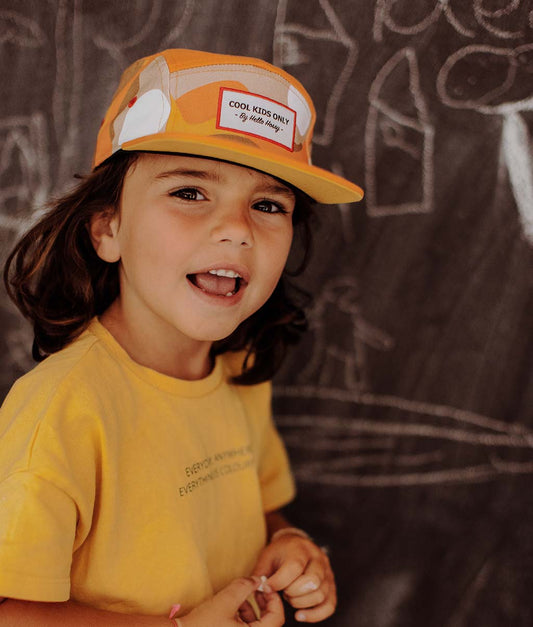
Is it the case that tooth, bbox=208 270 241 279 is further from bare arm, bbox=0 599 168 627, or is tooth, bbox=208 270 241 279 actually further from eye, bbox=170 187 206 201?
bare arm, bbox=0 599 168 627

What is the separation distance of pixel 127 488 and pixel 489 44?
2.79 ft

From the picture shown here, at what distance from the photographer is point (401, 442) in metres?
1.16

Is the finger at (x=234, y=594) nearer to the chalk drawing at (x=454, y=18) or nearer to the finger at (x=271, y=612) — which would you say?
the finger at (x=271, y=612)

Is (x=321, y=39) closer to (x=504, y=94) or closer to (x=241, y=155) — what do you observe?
(x=504, y=94)

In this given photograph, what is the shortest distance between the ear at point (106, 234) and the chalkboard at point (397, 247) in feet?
0.98

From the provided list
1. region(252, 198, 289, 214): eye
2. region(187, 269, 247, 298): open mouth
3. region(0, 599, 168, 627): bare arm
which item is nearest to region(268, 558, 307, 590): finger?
region(0, 599, 168, 627): bare arm

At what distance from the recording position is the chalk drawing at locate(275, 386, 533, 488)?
1107mm

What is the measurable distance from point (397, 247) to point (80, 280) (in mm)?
541

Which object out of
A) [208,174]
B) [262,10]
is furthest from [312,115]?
[262,10]

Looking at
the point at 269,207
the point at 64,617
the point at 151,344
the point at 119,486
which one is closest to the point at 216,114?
the point at 269,207

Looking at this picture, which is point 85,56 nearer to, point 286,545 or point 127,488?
point 127,488

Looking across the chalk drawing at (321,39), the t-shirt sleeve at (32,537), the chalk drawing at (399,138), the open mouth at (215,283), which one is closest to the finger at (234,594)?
the t-shirt sleeve at (32,537)

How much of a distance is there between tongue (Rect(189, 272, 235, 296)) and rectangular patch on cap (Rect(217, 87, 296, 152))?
0.65 feet

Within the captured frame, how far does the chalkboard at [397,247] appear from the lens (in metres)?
1.03
